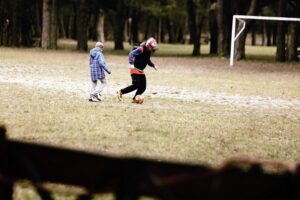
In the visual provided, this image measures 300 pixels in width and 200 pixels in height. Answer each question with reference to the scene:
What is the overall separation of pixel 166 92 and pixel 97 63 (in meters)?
3.82

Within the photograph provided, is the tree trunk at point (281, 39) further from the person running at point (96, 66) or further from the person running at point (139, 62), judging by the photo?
the person running at point (96, 66)

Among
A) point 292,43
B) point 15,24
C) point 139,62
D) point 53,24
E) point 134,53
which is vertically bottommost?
point 292,43

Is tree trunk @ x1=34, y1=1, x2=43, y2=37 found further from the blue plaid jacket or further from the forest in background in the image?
the blue plaid jacket

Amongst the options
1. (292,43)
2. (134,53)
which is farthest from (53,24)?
(134,53)

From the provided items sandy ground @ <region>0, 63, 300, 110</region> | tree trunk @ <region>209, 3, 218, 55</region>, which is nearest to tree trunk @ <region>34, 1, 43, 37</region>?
tree trunk @ <region>209, 3, 218, 55</region>

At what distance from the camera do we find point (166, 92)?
63.3 feet

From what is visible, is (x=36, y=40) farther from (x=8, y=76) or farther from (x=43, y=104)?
(x=43, y=104)

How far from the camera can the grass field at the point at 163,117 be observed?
9.96m

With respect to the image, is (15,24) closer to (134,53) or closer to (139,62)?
(139,62)

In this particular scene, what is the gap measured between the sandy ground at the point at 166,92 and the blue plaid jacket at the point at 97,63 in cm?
109

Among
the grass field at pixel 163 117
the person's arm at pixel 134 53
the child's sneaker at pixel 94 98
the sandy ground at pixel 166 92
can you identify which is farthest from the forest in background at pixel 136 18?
the child's sneaker at pixel 94 98

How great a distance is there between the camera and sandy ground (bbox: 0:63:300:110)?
1727 centimetres

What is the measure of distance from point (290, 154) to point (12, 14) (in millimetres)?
41615

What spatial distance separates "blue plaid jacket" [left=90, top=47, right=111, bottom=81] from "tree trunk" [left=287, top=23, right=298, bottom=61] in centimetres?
2686
